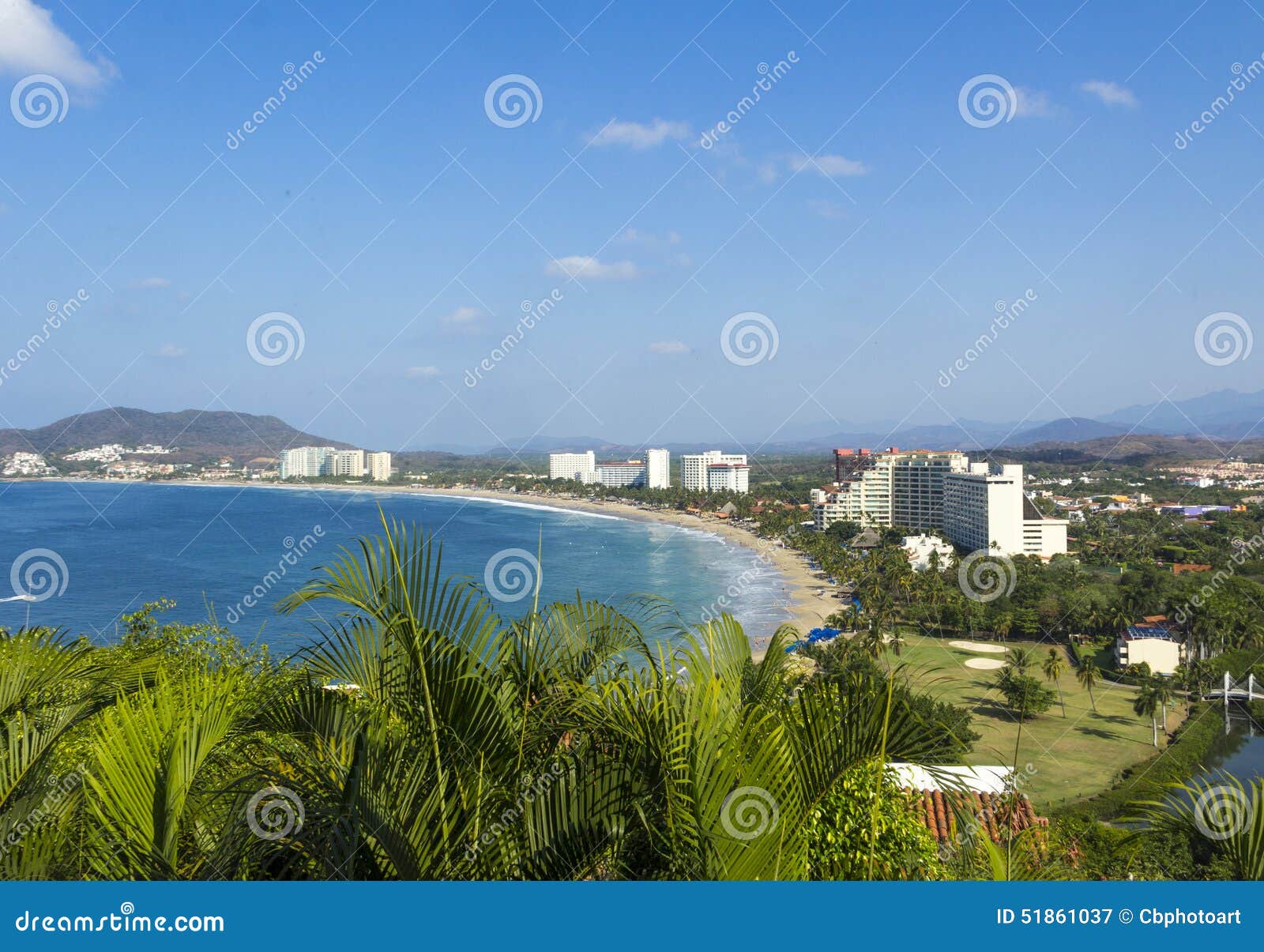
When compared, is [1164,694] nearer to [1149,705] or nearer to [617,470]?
[1149,705]

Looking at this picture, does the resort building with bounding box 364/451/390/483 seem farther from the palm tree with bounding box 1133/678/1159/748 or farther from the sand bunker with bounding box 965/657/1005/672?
the palm tree with bounding box 1133/678/1159/748

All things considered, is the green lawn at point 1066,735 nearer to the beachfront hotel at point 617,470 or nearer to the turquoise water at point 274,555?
the turquoise water at point 274,555

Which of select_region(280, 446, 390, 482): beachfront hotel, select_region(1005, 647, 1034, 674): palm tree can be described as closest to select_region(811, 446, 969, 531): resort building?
select_region(1005, 647, 1034, 674): palm tree

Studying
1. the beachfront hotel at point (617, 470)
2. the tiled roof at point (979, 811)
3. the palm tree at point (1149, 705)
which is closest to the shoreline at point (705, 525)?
the tiled roof at point (979, 811)

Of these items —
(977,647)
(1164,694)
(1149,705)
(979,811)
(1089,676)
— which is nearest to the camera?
(979,811)

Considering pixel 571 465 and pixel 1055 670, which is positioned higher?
pixel 571 465

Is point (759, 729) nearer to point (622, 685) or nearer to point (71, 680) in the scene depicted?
point (622, 685)

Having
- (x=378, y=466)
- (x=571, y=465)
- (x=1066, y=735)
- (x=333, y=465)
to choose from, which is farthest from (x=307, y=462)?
(x=1066, y=735)
